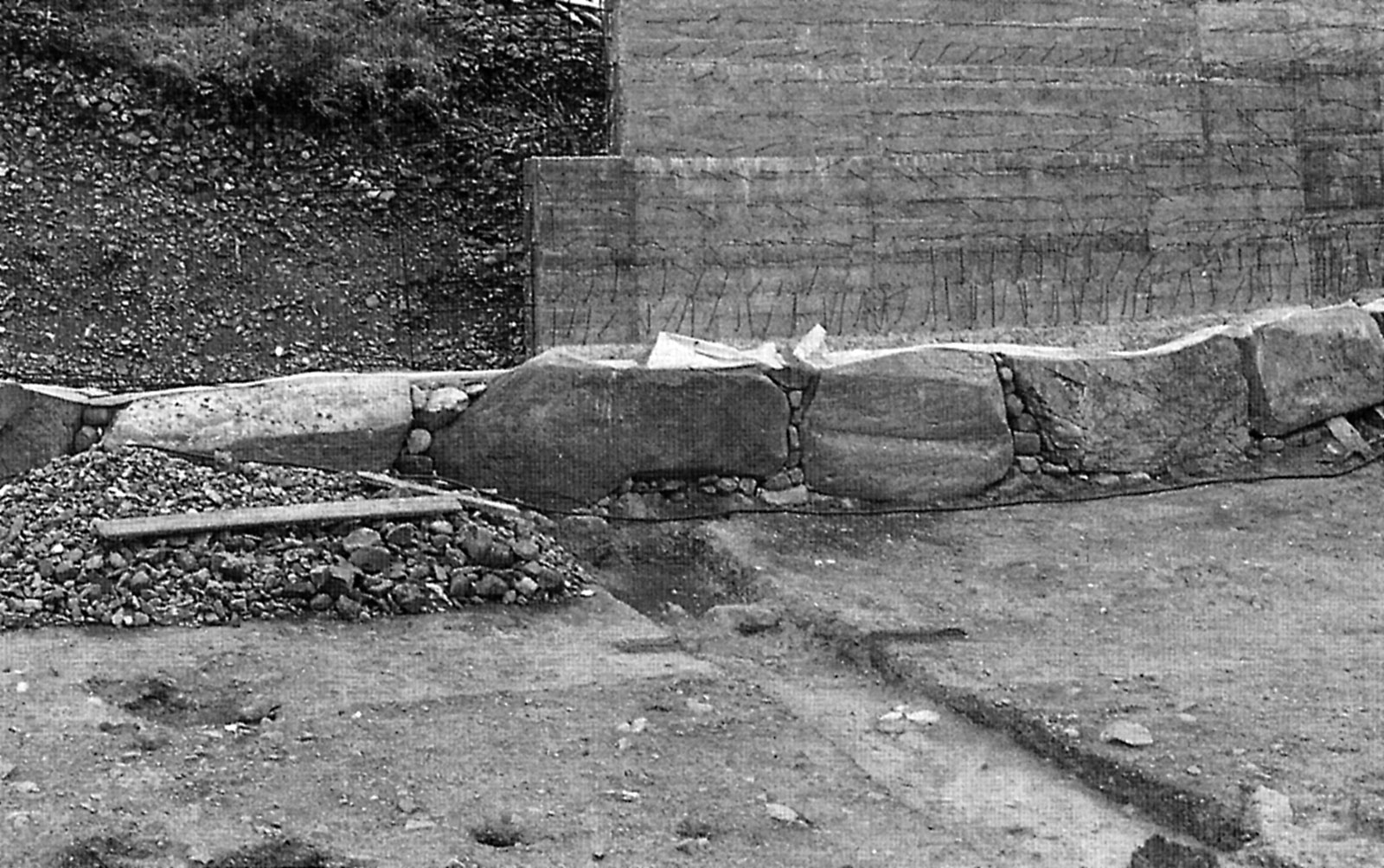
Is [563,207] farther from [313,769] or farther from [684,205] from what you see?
[313,769]

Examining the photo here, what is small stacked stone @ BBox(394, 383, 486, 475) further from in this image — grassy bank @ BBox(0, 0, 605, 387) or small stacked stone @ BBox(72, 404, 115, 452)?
grassy bank @ BBox(0, 0, 605, 387)

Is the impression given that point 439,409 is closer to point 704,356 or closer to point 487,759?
point 704,356

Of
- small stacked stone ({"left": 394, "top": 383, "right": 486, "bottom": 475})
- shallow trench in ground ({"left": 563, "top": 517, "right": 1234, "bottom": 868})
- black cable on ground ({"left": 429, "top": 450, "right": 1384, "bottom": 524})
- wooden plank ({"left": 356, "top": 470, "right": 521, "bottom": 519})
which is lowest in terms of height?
shallow trench in ground ({"left": 563, "top": 517, "right": 1234, "bottom": 868})

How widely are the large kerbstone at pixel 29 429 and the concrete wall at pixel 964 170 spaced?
281 centimetres

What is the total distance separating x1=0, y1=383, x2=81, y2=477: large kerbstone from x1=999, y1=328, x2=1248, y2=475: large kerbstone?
4182 millimetres

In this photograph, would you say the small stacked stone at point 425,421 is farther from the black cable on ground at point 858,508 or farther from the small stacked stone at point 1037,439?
the small stacked stone at point 1037,439

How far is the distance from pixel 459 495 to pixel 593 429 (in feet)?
2.67

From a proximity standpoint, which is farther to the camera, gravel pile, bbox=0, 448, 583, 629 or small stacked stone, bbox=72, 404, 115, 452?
small stacked stone, bbox=72, 404, 115, 452

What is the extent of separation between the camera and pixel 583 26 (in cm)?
1411

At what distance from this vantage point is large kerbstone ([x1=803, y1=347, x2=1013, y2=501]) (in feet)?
24.7

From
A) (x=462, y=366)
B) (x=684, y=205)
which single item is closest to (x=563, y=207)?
(x=684, y=205)

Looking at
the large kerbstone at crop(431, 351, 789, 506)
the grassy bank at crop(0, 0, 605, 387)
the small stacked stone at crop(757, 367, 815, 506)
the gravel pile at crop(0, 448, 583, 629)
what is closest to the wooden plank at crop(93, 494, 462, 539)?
the gravel pile at crop(0, 448, 583, 629)

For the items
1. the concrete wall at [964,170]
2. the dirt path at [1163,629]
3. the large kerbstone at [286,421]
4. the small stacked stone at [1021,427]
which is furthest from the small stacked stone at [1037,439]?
the large kerbstone at [286,421]

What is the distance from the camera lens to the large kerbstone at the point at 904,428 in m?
7.54
